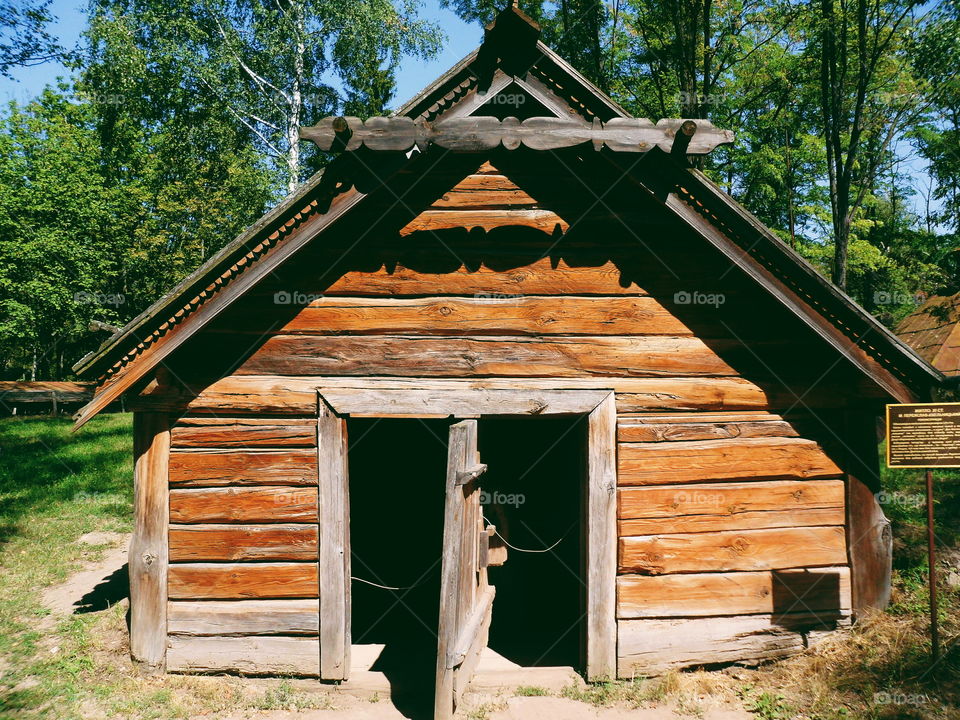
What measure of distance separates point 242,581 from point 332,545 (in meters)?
0.84

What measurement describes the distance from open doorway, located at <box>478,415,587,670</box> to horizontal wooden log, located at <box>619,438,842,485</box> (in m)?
0.50

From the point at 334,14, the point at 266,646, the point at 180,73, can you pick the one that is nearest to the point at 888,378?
the point at 266,646

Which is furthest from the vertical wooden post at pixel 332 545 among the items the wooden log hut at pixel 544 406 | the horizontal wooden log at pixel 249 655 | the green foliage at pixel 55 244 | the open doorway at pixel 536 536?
the green foliage at pixel 55 244

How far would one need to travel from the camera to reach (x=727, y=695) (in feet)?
16.0

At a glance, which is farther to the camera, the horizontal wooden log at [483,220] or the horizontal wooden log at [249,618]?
the horizontal wooden log at [483,220]

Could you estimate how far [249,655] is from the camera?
196 inches

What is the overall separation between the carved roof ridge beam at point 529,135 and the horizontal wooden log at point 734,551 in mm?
3234

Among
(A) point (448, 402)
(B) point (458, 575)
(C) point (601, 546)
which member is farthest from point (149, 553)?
(C) point (601, 546)

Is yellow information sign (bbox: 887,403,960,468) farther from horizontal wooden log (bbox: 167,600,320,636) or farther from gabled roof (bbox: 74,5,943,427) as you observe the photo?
horizontal wooden log (bbox: 167,600,320,636)

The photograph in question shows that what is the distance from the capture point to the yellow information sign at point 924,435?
15.6ft

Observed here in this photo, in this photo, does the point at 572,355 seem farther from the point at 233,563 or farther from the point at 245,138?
the point at 245,138

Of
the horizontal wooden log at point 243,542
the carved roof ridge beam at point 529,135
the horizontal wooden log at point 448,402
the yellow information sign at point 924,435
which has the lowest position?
the horizontal wooden log at point 243,542

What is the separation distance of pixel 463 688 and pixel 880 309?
1161 inches

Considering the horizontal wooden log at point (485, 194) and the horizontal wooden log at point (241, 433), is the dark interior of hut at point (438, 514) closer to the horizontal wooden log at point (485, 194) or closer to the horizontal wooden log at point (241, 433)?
the horizontal wooden log at point (241, 433)
